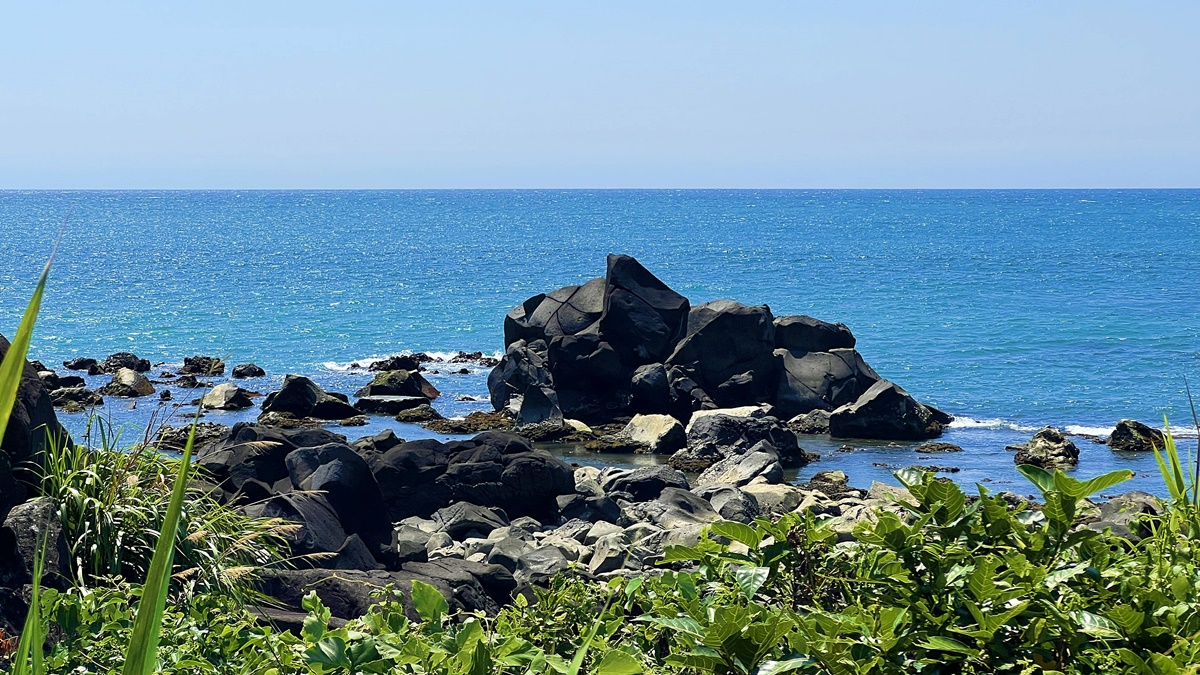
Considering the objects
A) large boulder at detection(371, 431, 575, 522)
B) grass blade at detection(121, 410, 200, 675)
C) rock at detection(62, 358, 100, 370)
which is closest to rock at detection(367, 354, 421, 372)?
rock at detection(62, 358, 100, 370)

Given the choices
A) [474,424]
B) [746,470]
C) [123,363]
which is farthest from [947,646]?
[123,363]

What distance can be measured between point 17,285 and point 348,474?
6440 cm

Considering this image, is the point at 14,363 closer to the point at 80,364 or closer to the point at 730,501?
the point at 730,501

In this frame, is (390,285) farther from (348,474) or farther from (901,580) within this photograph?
(901,580)

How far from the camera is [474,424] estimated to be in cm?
2909

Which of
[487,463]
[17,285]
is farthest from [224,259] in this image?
[487,463]

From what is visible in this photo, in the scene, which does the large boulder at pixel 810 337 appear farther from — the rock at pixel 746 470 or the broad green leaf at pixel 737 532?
the broad green leaf at pixel 737 532

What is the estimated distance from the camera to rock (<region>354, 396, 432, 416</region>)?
102ft

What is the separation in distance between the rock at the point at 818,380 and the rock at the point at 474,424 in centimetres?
704

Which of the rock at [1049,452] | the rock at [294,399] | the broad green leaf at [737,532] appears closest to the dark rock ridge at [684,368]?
the rock at [1049,452]

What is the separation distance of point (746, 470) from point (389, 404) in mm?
12714

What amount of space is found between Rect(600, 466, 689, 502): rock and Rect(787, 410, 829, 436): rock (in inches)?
343

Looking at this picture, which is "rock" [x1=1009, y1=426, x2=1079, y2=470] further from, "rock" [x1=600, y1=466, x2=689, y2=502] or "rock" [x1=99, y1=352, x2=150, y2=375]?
"rock" [x1=99, y1=352, x2=150, y2=375]

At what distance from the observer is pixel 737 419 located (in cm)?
2591
